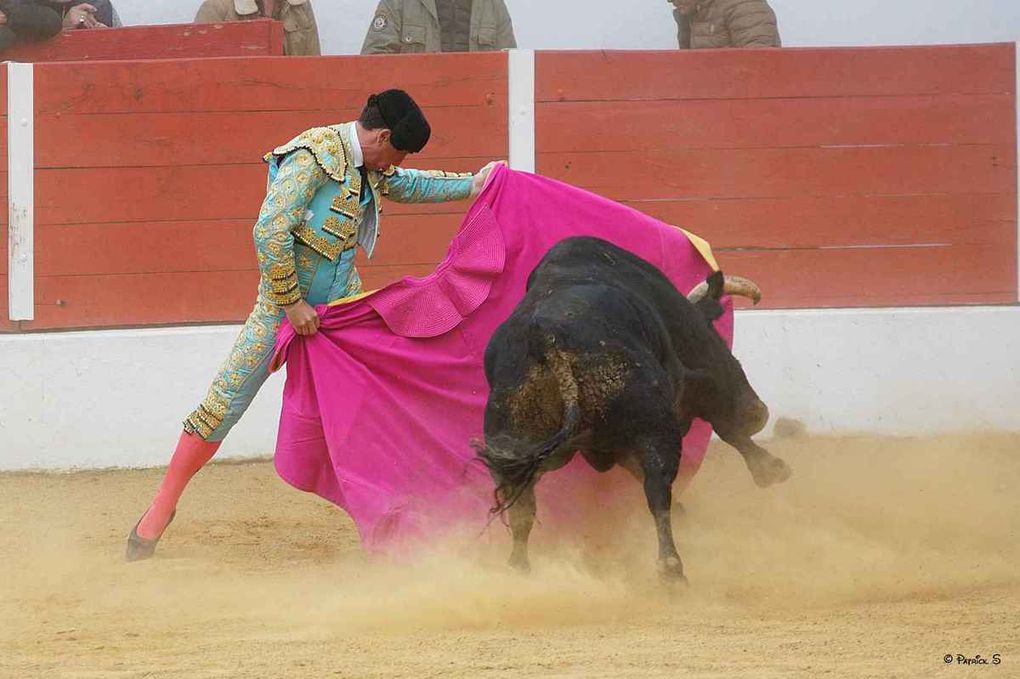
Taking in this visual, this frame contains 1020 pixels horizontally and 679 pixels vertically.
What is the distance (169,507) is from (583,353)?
154cm

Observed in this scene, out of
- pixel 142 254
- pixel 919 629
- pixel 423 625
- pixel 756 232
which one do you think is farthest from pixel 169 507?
pixel 756 232

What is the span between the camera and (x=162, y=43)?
20.7 ft

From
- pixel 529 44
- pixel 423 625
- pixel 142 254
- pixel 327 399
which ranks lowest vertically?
pixel 423 625

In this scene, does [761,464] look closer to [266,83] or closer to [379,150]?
A: [379,150]

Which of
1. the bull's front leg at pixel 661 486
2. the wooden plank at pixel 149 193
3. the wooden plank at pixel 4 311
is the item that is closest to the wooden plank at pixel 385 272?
the wooden plank at pixel 149 193

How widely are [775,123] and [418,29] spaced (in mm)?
1657

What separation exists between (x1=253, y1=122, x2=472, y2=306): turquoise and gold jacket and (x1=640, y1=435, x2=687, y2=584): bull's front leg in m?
1.12

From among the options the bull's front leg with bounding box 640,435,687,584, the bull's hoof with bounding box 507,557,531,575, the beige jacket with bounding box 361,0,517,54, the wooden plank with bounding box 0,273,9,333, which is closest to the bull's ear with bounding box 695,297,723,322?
the bull's front leg with bounding box 640,435,687,584

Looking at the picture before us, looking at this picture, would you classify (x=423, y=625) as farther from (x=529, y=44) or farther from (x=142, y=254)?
(x=529, y=44)

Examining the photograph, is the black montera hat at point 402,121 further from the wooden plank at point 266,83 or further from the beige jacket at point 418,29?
the beige jacket at point 418,29

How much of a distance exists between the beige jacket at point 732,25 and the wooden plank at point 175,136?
1338mm

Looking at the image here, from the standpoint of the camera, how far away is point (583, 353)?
11.3 ft

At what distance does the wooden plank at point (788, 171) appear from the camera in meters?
5.97

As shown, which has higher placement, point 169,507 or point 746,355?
point 746,355
